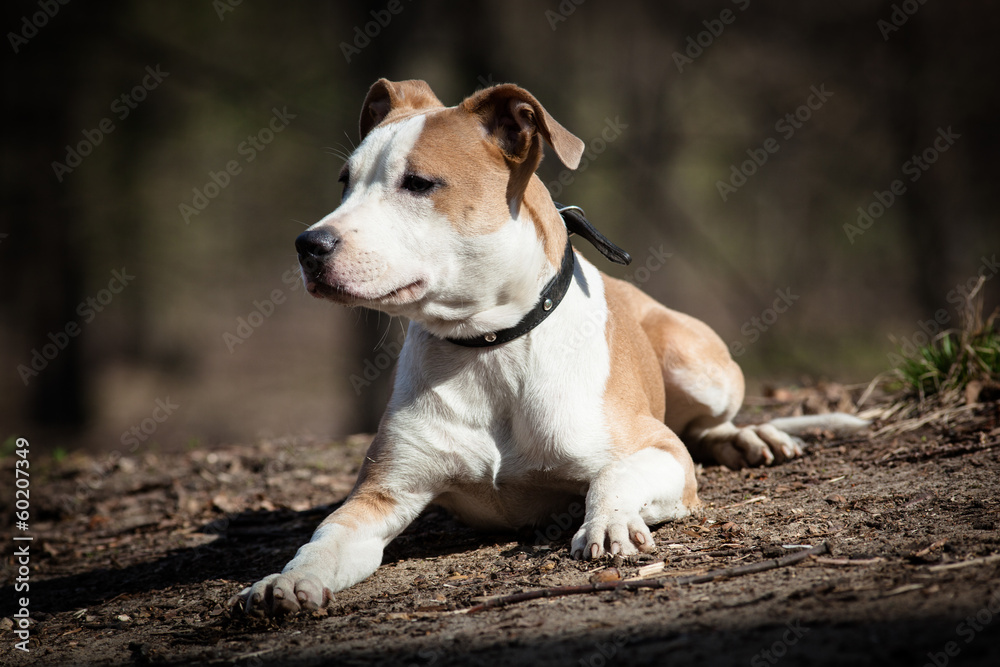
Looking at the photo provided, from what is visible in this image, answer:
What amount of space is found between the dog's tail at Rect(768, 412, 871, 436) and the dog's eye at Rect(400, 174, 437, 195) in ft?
9.09

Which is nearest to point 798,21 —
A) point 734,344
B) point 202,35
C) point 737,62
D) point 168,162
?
point 737,62

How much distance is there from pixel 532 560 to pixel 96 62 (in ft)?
40.7

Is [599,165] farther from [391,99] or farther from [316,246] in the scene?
[316,246]

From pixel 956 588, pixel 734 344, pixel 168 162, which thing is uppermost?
pixel 168 162

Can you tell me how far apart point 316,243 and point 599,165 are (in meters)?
9.71

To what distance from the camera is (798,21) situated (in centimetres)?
1287

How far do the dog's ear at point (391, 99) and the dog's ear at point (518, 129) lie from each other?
57cm

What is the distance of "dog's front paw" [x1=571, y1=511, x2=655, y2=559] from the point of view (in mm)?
2975

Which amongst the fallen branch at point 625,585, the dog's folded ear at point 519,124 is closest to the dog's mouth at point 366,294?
the dog's folded ear at point 519,124

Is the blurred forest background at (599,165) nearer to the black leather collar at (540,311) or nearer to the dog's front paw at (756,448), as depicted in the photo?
the dog's front paw at (756,448)

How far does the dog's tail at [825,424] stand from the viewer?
4.91 meters

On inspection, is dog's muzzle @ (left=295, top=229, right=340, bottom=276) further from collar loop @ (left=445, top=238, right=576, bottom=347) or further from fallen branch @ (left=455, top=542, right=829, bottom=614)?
fallen branch @ (left=455, top=542, right=829, bottom=614)

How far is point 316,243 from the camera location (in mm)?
2934

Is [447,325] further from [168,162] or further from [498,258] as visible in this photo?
[168,162]
